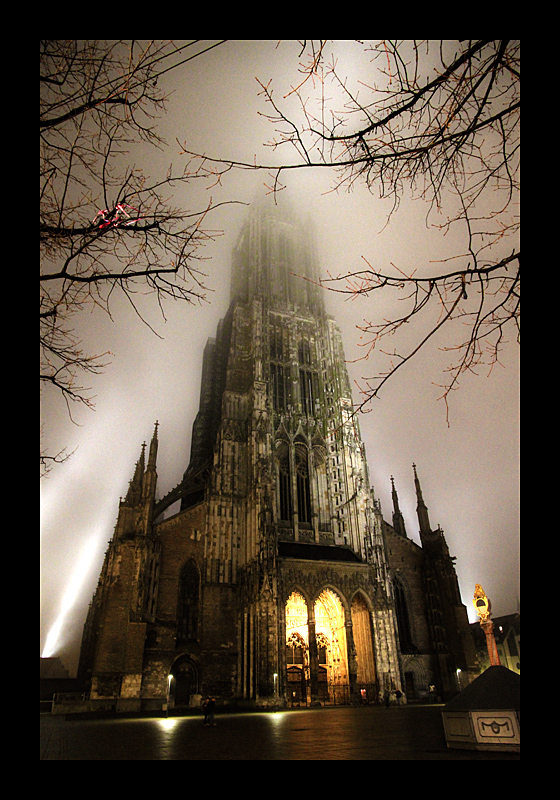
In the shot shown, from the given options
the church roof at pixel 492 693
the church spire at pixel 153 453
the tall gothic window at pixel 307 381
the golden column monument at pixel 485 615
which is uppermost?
the tall gothic window at pixel 307 381

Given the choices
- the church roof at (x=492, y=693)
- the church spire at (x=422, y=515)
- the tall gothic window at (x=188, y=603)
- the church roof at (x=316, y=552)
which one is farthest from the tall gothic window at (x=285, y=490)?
Result: the church roof at (x=492, y=693)

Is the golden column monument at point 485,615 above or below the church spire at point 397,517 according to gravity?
below

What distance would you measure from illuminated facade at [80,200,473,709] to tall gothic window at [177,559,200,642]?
0.26ft

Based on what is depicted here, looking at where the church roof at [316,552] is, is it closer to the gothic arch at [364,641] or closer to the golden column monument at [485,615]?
the gothic arch at [364,641]

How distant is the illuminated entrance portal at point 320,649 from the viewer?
22.5 meters

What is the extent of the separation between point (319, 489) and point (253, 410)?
22.4 ft

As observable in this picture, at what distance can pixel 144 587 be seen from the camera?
74.3ft

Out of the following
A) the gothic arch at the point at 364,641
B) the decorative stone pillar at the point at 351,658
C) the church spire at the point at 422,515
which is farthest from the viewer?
the church spire at the point at 422,515

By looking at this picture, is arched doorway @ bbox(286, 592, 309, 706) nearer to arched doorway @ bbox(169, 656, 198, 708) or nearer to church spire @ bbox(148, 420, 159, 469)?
arched doorway @ bbox(169, 656, 198, 708)

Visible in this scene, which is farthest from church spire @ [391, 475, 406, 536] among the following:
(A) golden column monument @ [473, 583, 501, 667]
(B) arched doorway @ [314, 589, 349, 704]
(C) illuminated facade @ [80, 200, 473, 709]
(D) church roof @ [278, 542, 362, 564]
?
(A) golden column monument @ [473, 583, 501, 667]

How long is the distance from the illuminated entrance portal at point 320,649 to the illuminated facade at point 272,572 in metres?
0.08
